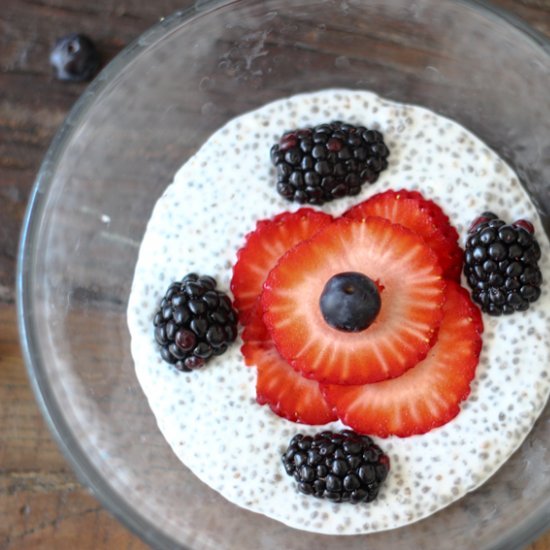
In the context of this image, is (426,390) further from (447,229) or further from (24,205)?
(24,205)

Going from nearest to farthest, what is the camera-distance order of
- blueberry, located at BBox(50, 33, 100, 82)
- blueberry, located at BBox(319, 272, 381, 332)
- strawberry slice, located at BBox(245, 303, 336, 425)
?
1. blueberry, located at BBox(319, 272, 381, 332)
2. strawberry slice, located at BBox(245, 303, 336, 425)
3. blueberry, located at BBox(50, 33, 100, 82)

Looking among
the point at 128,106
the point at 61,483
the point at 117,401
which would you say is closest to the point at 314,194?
the point at 128,106

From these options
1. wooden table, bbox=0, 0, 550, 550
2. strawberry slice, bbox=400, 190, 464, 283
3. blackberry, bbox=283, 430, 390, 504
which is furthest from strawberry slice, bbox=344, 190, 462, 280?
wooden table, bbox=0, 0, 550, 550

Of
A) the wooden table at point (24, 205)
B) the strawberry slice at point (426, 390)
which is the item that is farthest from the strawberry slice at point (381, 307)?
the wooden table at point (24, 205)

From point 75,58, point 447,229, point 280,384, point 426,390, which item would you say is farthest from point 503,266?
point 75,58

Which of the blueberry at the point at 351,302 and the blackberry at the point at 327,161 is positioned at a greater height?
the blackberry at the point at 327,161

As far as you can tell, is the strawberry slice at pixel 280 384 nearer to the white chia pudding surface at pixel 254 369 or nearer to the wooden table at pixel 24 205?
the white chia pudding surface at pixel 254 369

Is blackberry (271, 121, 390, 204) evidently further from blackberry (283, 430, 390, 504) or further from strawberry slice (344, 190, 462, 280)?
blackberry (283, 430, 390, 504)
